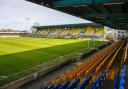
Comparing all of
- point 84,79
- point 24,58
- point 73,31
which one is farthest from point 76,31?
point 84,79

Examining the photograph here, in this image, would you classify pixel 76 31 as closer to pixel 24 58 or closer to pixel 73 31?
pixel 73 31

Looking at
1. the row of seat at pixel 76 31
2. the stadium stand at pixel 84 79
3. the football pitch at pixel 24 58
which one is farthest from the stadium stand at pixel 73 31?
the stadium stand at pixel 84 79

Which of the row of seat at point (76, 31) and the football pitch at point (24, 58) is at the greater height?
the row of seat at point (76, 31)

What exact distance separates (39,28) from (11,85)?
4079 inches

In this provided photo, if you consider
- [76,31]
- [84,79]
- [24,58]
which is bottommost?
[24,58]

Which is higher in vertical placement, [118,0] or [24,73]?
[118,0]

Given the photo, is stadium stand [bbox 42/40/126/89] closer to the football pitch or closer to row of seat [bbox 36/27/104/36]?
the football pitch

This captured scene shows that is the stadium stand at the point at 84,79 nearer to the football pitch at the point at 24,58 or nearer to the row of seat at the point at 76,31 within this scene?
the football pitch at the point at 24,58

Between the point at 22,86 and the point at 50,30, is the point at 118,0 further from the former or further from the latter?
the point at 50,30

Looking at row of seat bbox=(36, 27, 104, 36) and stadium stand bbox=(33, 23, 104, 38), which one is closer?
stadium stand bbox=(33, 23, 104, 38)

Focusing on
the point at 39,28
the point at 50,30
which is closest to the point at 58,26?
the point at 50,30

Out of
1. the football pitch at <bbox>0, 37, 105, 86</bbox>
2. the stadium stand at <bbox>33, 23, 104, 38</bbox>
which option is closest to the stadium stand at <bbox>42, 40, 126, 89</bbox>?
the football pitch at <bbox>0, 37, 105, 86</bbox>

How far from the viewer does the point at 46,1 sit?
9531mm

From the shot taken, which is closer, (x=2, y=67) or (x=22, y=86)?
(x=22, y=86)
